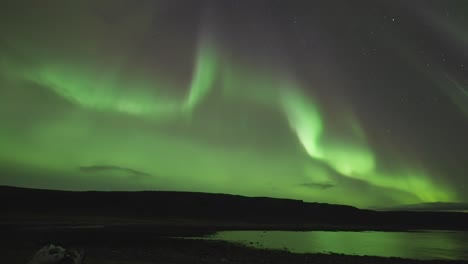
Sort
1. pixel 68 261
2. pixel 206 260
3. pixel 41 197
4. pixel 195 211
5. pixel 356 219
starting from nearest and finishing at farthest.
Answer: pixel 68 261 → pixel 206 260 → pixel 41 197 → pixel 195 211 → pixel 356 219

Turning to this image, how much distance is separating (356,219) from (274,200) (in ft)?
103

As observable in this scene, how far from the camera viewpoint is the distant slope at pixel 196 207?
4769 inches

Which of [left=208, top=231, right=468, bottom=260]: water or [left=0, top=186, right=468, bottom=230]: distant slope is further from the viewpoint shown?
[left=0, top=186, right=468, bottom=230]: distant slope

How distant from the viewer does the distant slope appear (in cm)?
12113

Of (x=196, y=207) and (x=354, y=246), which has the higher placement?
(x=196, y=207)

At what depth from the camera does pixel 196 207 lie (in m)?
148

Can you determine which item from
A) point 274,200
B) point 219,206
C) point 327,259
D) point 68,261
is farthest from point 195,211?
point 68,261

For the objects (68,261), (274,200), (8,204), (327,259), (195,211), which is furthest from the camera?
(274,200)

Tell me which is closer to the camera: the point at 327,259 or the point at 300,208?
the point at 327,259

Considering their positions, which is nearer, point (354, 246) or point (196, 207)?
point (354, 246)

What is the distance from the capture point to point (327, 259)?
98.9ft

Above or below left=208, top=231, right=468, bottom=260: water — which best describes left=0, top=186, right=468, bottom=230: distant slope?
above

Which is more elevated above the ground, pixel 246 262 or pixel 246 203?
pixel 246 203

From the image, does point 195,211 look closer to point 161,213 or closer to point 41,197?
point 161,213
